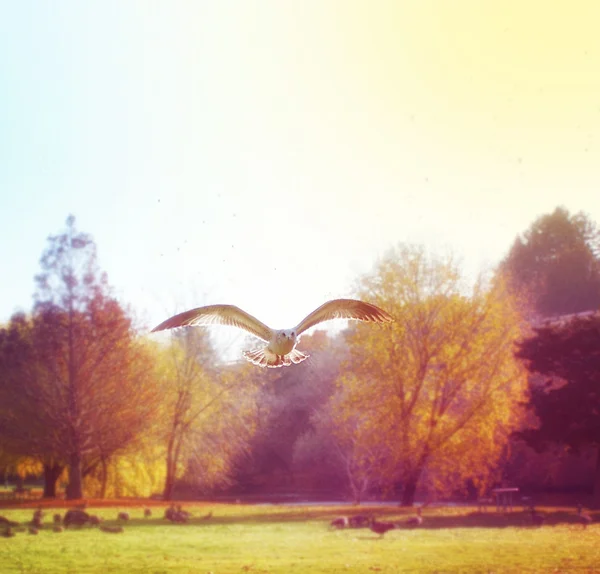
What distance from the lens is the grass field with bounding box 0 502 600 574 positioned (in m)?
13.0

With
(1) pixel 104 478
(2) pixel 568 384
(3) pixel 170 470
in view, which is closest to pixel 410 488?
(2) pixel 568 384

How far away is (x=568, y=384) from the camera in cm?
2469

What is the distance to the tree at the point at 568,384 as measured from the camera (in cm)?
2428

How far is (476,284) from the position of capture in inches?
1024

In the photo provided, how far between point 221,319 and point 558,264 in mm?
36486

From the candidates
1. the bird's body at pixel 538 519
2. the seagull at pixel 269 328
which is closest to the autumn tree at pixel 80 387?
the bird's body at pixel 538 519

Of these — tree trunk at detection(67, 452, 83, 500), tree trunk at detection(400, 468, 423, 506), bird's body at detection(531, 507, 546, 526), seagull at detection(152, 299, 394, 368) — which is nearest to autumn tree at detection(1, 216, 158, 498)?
tree trunk at detection(67, 452, 83, 500)

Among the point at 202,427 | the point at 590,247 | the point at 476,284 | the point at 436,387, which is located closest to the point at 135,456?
the point at 202,427

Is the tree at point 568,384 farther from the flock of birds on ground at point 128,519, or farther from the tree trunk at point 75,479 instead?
the tree trunk at point 75,479

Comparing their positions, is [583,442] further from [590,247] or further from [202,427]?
[590,247]

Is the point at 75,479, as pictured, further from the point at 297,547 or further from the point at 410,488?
the point at 297,547

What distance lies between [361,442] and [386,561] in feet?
39.7

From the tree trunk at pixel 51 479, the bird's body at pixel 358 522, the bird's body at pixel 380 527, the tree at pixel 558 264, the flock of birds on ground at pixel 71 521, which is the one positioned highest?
the tree at pixel 558 264

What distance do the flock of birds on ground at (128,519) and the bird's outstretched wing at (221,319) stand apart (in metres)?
9.95
